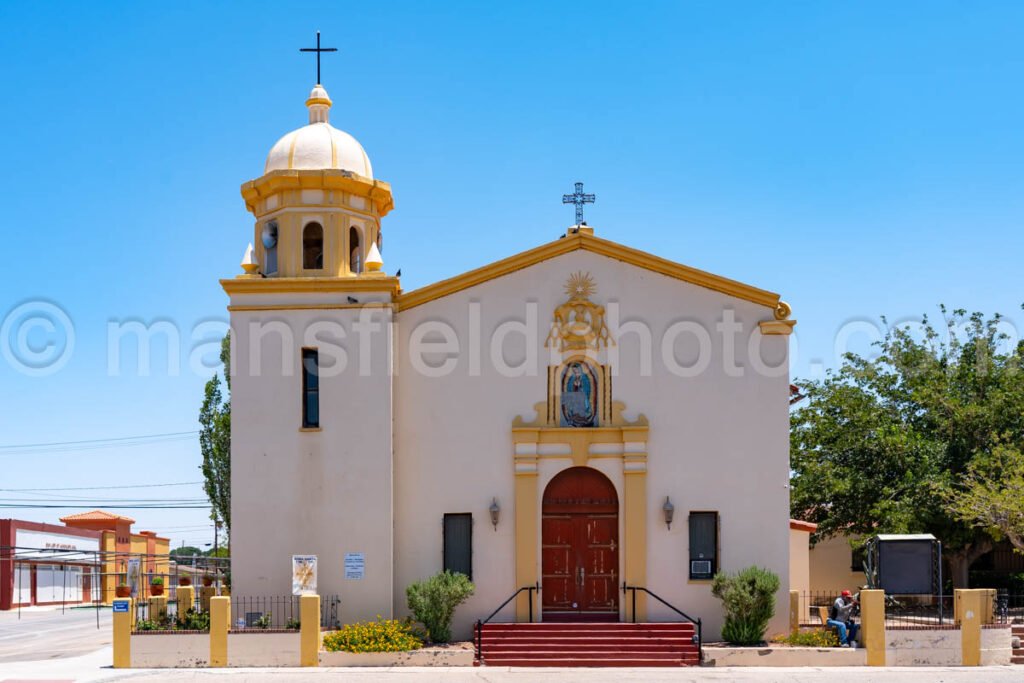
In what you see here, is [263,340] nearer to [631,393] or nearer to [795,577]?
[631,393]

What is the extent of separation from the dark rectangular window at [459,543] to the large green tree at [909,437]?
37.3 feet

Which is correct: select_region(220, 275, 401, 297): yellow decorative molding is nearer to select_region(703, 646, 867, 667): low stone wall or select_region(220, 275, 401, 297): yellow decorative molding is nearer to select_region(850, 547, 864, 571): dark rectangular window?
select_region(703, 646, 867, 667): low stone wall

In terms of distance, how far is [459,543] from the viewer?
2423cm

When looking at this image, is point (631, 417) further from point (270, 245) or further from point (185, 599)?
point (185, 599)

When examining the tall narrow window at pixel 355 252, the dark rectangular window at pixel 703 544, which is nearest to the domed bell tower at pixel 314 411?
the tall narrow window at pixel 355 252

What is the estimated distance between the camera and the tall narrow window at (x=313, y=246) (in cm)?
2536

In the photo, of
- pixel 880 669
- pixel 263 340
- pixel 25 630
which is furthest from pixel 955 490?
pixel 25 630

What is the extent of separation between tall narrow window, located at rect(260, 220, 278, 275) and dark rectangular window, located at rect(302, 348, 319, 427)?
226cm

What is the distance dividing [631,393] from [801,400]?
12.0 meters

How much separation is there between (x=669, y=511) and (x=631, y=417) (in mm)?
2068

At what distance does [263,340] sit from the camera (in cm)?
2444

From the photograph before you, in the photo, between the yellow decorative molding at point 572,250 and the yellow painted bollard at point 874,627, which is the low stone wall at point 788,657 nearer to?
the yellow painted bollard at point 874,627

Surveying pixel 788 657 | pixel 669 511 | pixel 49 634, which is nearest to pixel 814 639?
pixel 788 657

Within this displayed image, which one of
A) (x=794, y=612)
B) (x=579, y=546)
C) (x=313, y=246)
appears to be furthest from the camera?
(x=313, y=246)
